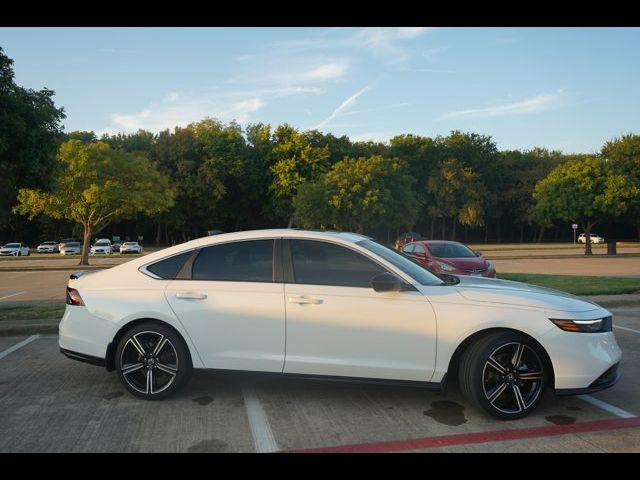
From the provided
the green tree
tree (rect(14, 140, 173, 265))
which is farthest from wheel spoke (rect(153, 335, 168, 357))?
the green tree

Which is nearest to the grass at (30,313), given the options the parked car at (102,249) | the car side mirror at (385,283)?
the car side mirror at (385,283)

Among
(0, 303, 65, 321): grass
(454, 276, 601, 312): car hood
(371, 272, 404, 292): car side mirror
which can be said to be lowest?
(0, 303, 65, 321): grass

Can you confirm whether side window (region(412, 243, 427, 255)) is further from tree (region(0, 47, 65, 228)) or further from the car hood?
the car hood

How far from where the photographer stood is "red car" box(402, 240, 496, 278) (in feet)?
46.8

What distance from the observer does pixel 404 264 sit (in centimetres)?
521

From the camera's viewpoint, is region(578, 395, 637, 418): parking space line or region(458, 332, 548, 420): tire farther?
region(578, 395, 637, 418): parking space line

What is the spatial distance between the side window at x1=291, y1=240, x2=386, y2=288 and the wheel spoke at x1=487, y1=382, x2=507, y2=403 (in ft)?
4.41

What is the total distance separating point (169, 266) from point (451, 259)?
10.8 meters

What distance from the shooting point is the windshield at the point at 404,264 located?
4.96 metres

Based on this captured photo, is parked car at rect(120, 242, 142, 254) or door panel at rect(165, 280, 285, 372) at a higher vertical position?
door panel at rect(165, 280, 285, 372)

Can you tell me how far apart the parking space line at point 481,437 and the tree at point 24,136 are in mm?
10126

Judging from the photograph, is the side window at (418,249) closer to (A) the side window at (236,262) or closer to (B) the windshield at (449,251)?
(B) the windshield at (449,251)
